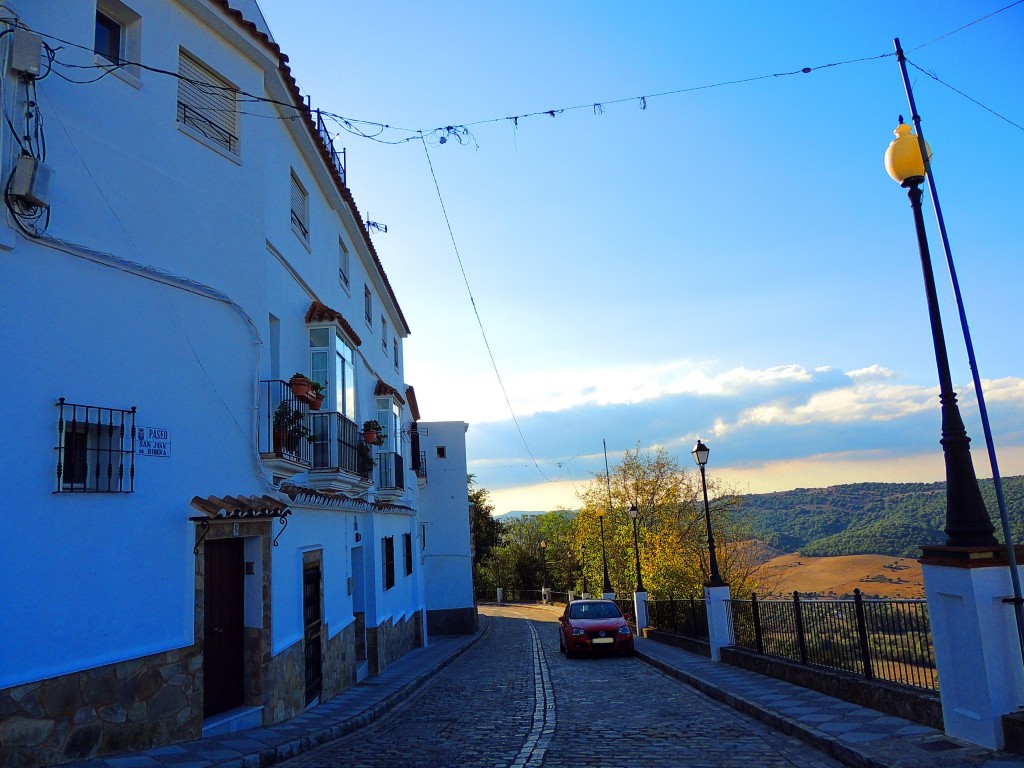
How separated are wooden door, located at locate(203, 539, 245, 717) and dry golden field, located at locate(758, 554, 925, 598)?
143ft

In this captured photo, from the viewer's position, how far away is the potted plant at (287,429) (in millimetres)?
10289

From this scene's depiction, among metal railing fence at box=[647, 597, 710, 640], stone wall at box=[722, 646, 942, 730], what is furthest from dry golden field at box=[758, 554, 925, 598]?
stone wall at box=[722, 646, 942, 730]

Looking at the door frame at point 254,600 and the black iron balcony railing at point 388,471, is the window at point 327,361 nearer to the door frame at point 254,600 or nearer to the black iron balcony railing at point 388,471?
the door frame at point 254,600

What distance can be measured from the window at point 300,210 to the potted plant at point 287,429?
3.62 metres

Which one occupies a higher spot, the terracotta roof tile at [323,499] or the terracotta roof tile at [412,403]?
the terracotta roof tile at [412,403]

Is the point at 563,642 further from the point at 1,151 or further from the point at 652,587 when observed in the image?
the point at 1,151

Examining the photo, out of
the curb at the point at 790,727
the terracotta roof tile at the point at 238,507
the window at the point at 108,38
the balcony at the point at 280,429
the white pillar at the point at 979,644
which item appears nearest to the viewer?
the white pillar at the point at 979,644

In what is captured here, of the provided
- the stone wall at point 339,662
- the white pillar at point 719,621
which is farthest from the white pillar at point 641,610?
the stone wall at point 339,662

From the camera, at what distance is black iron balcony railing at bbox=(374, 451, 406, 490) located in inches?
738

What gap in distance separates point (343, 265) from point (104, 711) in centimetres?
1147

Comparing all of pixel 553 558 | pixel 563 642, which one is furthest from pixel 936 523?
pixel 563 642

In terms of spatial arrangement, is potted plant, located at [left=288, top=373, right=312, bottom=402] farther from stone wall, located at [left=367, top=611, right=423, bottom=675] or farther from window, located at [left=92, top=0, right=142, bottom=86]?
stone wall, located at [left=367, top=611, right=423, bottom=675]

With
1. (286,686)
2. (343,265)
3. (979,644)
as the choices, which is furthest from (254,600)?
(343,265)

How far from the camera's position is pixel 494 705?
11648 mm
